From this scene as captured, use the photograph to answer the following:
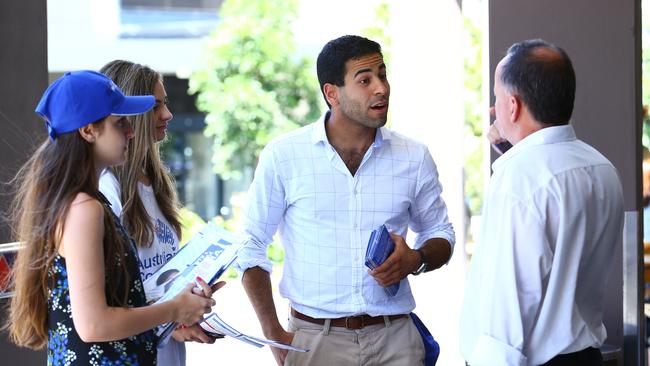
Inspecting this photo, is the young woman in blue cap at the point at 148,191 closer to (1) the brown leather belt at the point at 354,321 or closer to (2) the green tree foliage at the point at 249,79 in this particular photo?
(1) the brown leather belt at the point at 354,321

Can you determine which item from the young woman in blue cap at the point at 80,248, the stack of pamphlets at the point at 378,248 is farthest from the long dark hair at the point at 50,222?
the stack of pamphlets at the point at 378,248

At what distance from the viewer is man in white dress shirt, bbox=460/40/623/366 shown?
2355 mm

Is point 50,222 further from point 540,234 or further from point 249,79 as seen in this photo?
point 249,79

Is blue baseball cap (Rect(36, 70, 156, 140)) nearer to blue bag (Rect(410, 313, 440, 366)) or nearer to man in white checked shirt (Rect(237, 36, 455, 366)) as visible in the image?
man in white checked shirt (Rect(237, 36, 455, 366))

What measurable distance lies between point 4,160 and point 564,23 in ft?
7.84

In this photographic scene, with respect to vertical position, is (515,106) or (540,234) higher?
(515,106)

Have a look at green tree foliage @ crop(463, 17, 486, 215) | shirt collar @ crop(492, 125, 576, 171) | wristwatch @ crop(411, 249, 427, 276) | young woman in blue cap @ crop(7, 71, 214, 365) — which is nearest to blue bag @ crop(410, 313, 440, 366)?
wristwatch @ crop(411, 249, 427, 276)

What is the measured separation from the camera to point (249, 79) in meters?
15.1

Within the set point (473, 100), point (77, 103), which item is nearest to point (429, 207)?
point (77, 103)

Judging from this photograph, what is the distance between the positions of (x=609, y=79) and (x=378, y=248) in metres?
1.70

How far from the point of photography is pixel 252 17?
49.2 feet

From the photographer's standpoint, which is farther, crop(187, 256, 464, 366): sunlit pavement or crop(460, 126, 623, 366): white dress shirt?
crop(187, 256, 464, 366): sunlit pavement

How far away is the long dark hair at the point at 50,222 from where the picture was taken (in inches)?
89.2

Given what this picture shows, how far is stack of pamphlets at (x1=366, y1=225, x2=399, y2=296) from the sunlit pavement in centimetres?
392
